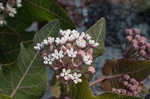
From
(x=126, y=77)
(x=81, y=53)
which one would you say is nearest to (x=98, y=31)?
(x=81, y=53)

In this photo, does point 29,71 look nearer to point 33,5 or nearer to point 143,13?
point 33,5

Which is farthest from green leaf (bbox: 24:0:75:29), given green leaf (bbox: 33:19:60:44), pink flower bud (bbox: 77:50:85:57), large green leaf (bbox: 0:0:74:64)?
pink flower bud (bbox: 77:50:85:57)

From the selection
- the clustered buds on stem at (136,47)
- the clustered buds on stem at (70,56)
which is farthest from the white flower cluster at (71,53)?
the clustered buds on stem at (136,47)

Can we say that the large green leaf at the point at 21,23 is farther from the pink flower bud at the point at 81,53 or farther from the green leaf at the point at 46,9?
the pink flower bud at the point at 81,53

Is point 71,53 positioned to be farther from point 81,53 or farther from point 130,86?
point 130,86

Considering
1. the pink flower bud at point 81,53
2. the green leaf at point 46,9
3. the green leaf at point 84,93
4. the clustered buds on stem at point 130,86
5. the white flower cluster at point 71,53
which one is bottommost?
the clustered buds on stem at point 130,86

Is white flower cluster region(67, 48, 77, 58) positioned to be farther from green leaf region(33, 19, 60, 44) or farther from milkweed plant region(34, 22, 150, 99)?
green leaf region(33, 19, 60, 44)
